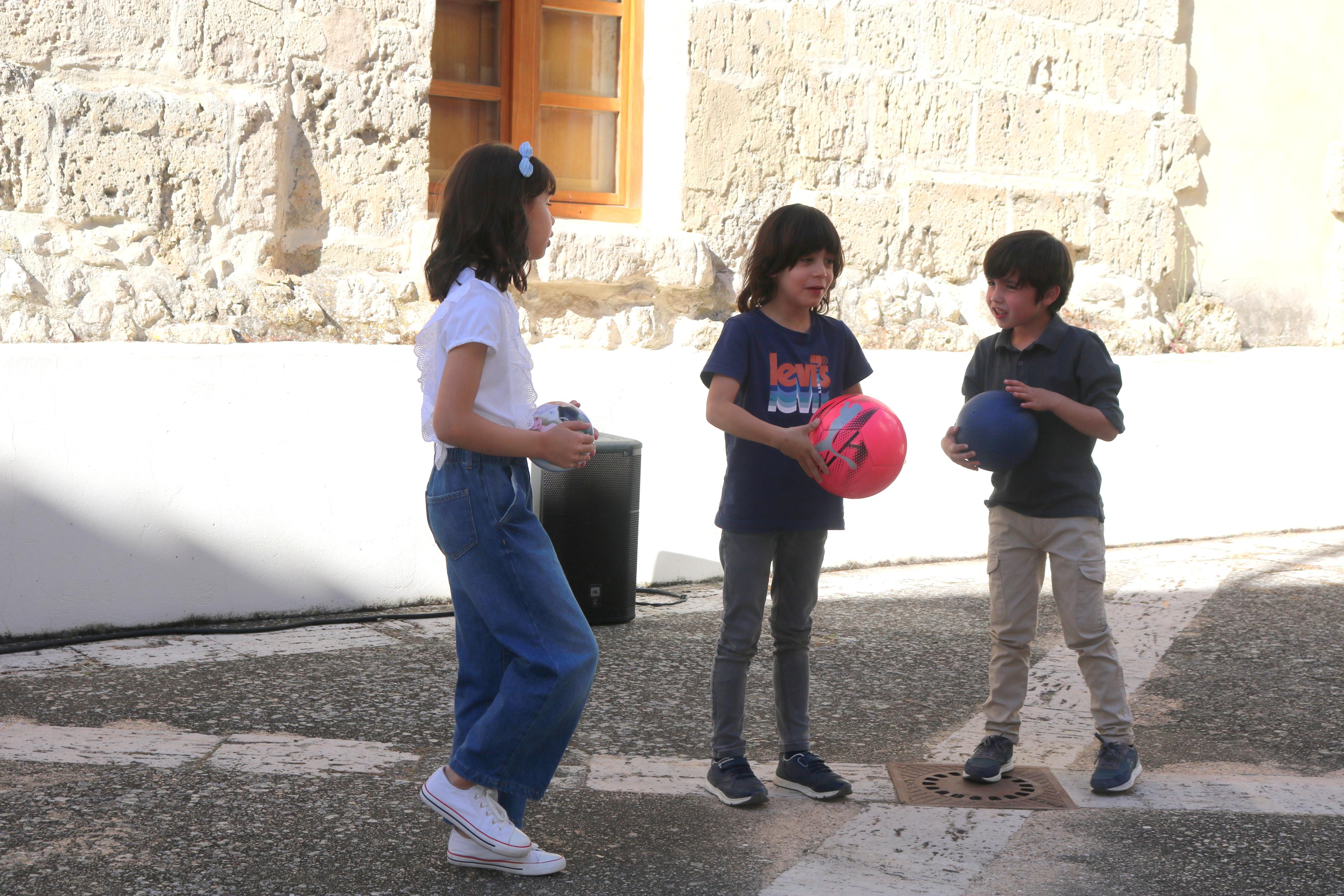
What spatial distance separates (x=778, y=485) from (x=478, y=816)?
1140mm

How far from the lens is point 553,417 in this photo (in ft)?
9.28

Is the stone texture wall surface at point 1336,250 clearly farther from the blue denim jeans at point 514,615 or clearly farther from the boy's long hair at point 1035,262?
the blue denim jeans at point 514,615

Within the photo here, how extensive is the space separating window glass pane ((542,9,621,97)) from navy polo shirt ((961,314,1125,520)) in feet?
12.1

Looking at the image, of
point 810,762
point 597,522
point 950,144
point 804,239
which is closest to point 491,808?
point 810,762

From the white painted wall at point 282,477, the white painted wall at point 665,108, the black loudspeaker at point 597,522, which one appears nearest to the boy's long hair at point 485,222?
the black loudspeaker at point 597,522

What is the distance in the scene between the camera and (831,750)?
152 inches

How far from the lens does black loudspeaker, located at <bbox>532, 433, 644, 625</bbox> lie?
5254 mm

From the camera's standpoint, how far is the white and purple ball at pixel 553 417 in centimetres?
277

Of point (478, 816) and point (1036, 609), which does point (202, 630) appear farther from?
point (1036, 609)

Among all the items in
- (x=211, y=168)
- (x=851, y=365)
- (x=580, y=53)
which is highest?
(x=580, y=53)

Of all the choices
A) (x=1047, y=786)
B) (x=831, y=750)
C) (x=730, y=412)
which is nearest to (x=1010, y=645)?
(x=1047, y=786)

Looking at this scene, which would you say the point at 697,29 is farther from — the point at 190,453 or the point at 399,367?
the point at 190,453

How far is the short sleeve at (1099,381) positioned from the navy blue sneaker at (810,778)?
121cm

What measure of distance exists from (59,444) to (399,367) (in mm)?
1357
